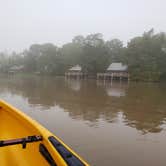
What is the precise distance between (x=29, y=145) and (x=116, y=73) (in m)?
34.4

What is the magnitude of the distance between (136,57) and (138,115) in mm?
28676

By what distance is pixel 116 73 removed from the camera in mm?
36469

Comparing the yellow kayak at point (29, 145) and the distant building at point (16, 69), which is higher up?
the distant building at point (16, 69)

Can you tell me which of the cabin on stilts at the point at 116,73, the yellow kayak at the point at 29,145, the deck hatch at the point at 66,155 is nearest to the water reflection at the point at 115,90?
the cabin on stilts at the point at 116,73

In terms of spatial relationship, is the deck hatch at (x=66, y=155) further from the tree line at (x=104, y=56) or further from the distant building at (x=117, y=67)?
the distant building at (x=117, y=67)

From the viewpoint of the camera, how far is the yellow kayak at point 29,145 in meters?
2.04

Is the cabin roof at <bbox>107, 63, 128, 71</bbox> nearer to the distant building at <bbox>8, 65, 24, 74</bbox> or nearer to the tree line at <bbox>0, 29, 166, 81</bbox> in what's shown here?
the tree line at <bbox>0, 29, 166, 81</bbox>

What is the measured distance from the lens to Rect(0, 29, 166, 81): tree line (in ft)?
112

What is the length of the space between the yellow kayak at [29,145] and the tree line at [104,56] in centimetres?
3259

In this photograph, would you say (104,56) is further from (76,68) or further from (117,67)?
(76,68)

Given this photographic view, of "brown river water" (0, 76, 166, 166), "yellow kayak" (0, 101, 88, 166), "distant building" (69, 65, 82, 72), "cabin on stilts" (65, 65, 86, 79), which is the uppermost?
"distant building" (69, 65, 82, 72)

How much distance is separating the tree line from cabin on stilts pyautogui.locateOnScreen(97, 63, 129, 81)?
1.02 m

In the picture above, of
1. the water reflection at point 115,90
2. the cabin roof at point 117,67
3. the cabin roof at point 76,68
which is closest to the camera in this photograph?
the water reflection at point 115,90

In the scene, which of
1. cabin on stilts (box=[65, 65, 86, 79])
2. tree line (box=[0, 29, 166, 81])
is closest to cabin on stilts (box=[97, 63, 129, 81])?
tree line (box=[0, 29, 166, 81])
